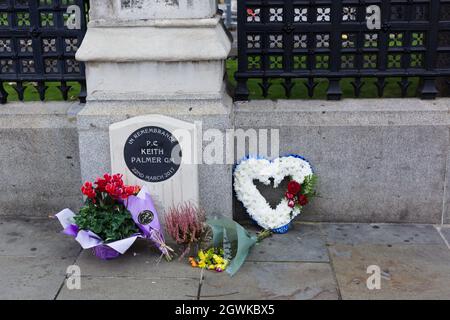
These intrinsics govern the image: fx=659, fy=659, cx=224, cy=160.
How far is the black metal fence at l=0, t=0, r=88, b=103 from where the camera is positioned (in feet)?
20.0

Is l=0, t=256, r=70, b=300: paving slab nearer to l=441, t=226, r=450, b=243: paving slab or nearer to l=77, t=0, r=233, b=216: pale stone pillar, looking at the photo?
l=77, t=0, r=233, b=216: pale stone pillar

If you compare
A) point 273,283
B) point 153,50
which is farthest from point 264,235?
point 153,50

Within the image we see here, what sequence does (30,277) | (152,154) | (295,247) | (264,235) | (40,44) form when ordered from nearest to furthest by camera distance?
1. (30,277)
2. (152,154)
3. (295,247)
4. (264,235)
5. (40,44)

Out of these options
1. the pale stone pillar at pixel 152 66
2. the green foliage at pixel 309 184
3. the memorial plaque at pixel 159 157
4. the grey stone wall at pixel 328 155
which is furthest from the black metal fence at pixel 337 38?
the memorial plaque at pixel 159 157

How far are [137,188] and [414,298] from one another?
2.34 m

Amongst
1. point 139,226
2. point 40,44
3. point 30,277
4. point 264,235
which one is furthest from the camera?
point 40,44

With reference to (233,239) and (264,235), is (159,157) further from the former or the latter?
(264,235)

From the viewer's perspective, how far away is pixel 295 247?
5648 mm

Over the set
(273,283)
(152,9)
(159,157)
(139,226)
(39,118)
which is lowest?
(273,283)

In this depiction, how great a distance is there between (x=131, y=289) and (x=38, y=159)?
5.97ft

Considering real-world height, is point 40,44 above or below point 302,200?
above

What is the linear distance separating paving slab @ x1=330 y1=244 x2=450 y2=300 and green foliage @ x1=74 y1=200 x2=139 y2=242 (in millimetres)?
1716

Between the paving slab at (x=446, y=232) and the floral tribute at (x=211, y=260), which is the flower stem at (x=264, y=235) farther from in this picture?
the paving slab at (x=446, y=232)

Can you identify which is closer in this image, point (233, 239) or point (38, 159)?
point (233, 239)
